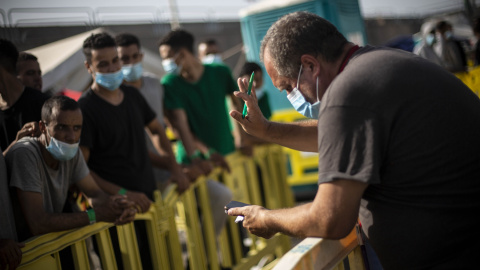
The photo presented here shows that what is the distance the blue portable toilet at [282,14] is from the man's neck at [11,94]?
5400 millimetres

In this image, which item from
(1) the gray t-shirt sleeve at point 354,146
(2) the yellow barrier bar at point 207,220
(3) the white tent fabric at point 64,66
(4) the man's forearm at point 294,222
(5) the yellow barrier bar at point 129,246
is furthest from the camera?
(3) the white tent fabric at point 64,66

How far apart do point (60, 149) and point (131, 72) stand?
2.00 metres

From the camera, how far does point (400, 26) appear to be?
3650cm

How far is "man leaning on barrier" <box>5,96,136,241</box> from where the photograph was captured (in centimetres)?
298

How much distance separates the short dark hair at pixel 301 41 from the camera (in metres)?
2.18

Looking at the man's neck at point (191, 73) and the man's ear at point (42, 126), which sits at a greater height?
the man's neck at point (191, 73)

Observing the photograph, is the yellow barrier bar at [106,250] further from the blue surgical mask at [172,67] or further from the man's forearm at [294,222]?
the blue surgical mask at [172,67]

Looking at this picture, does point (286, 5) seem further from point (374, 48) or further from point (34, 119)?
point (374, 48)

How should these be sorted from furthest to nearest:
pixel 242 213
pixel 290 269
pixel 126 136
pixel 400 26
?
pixel 400 26, pixel 126 136, pixel 242 213, pixel 290 269

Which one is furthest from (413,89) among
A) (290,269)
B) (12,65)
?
(12,65)

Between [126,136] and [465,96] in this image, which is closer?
[465,96]

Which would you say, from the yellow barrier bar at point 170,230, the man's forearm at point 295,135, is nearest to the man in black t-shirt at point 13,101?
the yellow barrier bar at point 170,230

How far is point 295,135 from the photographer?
2861mm

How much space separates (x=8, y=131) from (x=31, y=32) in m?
12.0
